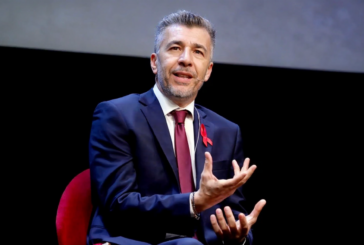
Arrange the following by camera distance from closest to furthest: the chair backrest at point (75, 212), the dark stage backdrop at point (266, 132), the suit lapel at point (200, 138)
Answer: the chair backrest at point (75, 212)
the suit lapel at point (200, 138)
the dark stage backdrop at point (266, 132)

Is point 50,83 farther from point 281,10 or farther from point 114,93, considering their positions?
point 281,10

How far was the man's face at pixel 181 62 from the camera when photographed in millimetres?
1826

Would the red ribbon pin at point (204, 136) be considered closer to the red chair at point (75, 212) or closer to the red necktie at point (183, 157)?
the red necktie at point (183, 157)

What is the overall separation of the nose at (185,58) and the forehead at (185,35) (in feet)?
0.13

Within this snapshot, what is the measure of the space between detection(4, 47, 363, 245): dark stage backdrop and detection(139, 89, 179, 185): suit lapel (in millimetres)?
557

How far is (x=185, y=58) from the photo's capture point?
1.81 metres

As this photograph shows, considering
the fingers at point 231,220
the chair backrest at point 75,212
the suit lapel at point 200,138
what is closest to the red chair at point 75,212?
the chair backrest at point 75,212

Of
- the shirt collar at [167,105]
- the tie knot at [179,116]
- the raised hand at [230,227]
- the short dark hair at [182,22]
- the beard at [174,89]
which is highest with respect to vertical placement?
the short dark hair at [182,22]

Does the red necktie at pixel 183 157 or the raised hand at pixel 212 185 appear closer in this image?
the raised hand at pixel 212 185

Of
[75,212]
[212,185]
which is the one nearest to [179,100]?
[212,185]

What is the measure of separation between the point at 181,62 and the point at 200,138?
0.33 m

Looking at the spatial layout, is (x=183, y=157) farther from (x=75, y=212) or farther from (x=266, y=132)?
(x=266, y=132)

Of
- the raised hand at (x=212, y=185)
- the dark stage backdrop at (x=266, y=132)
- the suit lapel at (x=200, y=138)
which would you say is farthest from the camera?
the dark stage backdrop at (x=266, y=132)

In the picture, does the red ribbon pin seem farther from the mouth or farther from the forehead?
the forehead
